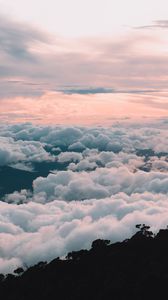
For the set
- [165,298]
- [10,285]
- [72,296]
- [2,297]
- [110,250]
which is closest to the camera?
[165,298]

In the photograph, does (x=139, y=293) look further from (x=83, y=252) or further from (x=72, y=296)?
(x=83, y=252)

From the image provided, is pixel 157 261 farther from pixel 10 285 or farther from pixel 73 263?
pixel 10 285

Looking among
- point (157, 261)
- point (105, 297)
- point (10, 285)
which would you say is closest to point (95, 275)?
point (157, 261)

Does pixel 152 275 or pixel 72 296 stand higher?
pixel 152 275

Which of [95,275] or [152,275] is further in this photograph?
[95,275]

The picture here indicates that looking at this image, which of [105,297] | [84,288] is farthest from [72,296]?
[105,297]

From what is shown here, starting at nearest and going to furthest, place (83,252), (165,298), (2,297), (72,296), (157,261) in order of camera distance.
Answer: (165,298), (72,296), (157,261), (2,297), (83,252)
